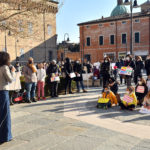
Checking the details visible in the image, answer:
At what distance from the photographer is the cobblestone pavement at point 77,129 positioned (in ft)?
14.3

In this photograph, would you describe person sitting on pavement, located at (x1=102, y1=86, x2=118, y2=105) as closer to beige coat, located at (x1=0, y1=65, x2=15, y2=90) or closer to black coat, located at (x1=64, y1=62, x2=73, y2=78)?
black coat, located at (x1=64, y1=62, x2=73, y2=78)

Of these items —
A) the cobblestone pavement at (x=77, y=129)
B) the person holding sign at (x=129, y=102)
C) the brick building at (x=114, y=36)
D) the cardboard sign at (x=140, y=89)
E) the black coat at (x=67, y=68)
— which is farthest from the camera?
the brick building at (x=114, y=36)

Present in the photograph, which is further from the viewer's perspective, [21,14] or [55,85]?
[21,14]

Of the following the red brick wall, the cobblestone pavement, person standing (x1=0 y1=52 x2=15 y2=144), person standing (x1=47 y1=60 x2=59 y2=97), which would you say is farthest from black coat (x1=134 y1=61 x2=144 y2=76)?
the red brick wall

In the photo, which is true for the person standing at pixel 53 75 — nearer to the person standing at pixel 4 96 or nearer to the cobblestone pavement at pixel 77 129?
the cobblestone pavement at pixel 77 129

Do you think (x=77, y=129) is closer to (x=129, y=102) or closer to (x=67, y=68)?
(x=129, y=102)

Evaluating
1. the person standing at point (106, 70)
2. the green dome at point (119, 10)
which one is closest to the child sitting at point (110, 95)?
the person standing at point (106, 70)

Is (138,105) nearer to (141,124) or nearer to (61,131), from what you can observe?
(141,124)

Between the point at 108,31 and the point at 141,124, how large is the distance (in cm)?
4117

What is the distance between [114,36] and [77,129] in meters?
41.2

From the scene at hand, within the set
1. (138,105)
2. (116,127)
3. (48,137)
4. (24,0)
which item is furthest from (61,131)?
(24,0)

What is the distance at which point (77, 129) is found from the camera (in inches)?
212

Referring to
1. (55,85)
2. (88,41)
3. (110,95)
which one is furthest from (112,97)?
(88,41)

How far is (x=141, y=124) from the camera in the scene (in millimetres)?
5781
